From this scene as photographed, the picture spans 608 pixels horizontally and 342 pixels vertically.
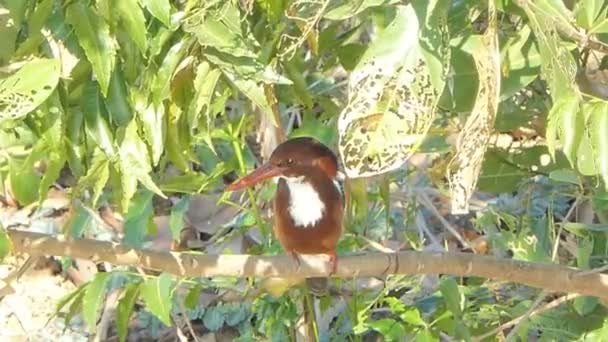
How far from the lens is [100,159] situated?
1.66m

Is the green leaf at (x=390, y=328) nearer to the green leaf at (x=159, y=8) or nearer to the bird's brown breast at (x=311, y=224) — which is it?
the bird's brown breast at (x=311, y=224)

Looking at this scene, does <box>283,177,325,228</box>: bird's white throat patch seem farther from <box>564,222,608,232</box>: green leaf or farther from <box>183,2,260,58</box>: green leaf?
<box>183,2,260,58</box>: green leaf

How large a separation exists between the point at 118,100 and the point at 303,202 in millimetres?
821

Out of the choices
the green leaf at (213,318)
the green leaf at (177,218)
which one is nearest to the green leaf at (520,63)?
the green leaf at (177,218)

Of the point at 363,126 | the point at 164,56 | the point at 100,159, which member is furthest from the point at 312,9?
the point at 363,126

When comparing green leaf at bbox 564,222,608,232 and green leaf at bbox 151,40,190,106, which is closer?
green leaf at bbox 151,40,190,106

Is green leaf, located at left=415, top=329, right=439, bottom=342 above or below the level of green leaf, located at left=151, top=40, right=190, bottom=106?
below

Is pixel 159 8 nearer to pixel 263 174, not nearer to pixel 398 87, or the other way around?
pixel 398 87

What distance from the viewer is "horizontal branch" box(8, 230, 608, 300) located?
172cm

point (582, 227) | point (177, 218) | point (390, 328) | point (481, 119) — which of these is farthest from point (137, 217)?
point (481, 119)

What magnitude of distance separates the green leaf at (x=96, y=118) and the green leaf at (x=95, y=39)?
0.49 ft

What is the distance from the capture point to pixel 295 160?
89.3 inches

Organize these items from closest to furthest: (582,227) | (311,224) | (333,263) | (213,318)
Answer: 1. (333,263)
2. (582,227)
3. (311,224)
4. (213,318)

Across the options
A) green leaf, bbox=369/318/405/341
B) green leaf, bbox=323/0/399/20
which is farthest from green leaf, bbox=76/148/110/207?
green leaf, bbox=369/318/405/341
